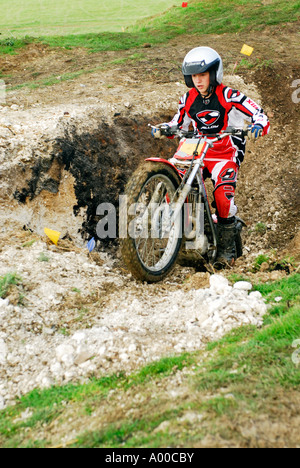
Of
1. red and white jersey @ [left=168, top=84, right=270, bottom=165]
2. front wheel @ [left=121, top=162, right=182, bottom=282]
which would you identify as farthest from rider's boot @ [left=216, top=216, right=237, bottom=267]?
front wheel @ [left=121, top=162, right=182, bottom=282]

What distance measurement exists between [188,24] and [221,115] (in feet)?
39.5

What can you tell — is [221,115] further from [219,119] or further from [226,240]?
[226,240]

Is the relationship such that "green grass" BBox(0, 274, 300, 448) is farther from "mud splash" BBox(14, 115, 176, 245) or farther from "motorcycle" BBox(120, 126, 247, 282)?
"mud splash" BBox(14, 115, 176, 245)

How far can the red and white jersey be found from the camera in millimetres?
4805

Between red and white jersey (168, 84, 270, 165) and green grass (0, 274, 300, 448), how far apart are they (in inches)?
98.2

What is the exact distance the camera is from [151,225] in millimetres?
4531

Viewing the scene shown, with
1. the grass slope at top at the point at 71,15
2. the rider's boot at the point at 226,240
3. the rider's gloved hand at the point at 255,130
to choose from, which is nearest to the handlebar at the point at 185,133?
the rider's gloved hand at the point at 255,130

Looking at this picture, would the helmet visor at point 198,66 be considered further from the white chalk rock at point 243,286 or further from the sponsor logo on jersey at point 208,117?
the white chalk rock at point 243,286

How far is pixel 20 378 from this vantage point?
318 cm

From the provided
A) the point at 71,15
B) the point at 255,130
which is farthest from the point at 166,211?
the point at 71,15

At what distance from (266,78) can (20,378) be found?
386 inches

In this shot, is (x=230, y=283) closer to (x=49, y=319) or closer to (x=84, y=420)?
(x=49, y=319)

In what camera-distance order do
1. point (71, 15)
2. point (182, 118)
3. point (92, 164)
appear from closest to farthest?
point (182, 118)
point (92, 164)
point (71, 15)

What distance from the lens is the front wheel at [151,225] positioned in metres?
4.00
